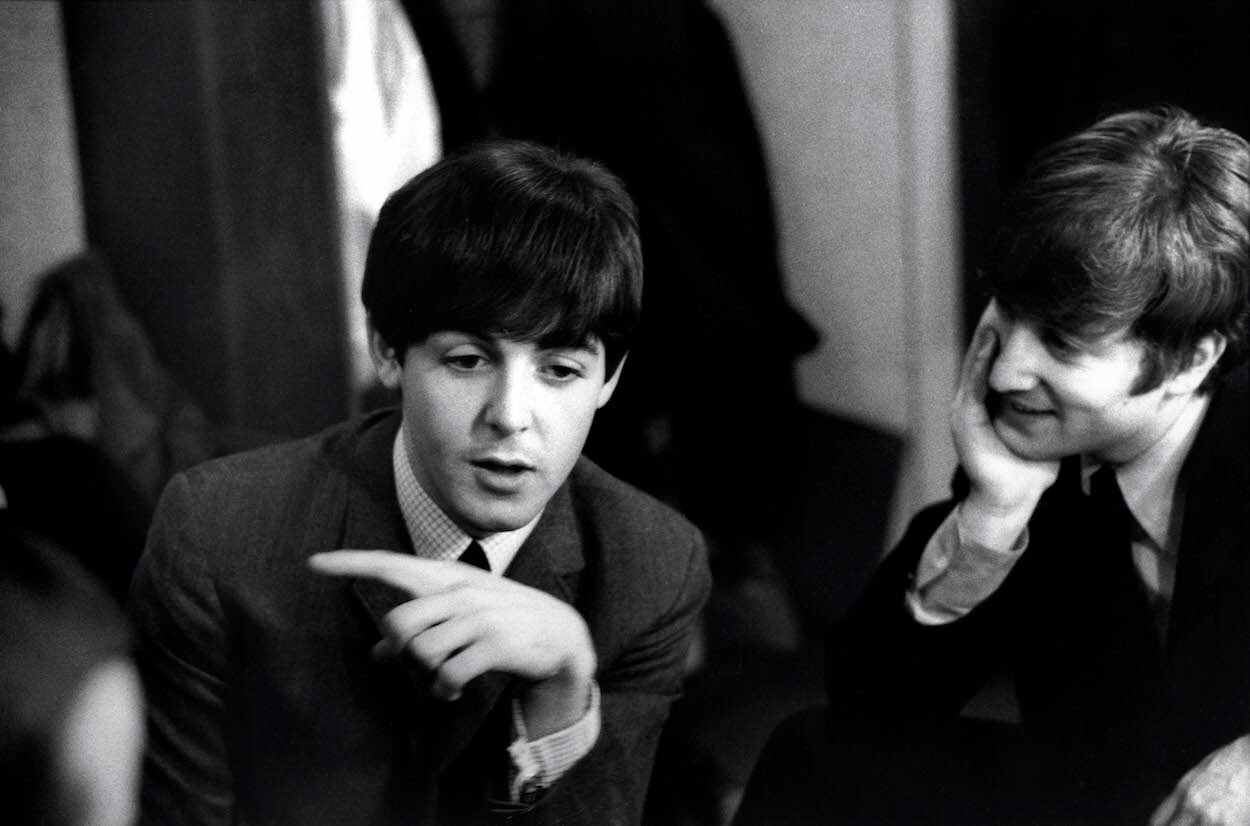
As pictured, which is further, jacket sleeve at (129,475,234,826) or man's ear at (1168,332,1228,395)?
man's ear at (1168,332,1228,395)

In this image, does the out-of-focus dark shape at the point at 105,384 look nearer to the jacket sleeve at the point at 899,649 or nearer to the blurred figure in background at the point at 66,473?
the blurred figure in background at the point at 66,473

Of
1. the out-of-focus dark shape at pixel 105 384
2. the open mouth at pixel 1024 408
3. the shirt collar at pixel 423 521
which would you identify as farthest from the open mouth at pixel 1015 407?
the out-of-focus dark shape at pixel 105 384

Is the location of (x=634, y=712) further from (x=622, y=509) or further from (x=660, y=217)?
(x=660, y=217)

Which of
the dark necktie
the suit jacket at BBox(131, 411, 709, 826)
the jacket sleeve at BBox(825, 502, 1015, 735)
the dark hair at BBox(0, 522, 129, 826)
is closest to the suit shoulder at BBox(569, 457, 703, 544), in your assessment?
the suit jacket at BBox(131, 411, 709, 826)

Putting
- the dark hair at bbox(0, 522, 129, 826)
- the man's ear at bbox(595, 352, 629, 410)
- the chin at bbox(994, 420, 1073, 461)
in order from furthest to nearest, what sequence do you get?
the chin at bbox(994, 420, 1073, 461) → the man's ear at bbox(595, 352, 629, 410) → the dark hair at bbox(0, 522, 129, 826)

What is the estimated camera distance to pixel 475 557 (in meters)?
1.20

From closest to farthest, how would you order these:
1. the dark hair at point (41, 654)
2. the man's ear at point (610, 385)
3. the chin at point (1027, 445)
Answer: the dark hair at point (41, 654) → the man's ear at point (610, 385) → the chin at point (1027, 445)

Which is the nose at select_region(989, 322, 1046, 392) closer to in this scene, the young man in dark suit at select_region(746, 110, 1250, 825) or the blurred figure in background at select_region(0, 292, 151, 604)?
the young man in dark suit at select_region(746, 110, 1250, 825)

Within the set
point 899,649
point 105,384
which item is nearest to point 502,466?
point 105,384

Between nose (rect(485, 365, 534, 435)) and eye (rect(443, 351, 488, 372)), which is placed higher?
eye (rect(443, 351, 488, 372))

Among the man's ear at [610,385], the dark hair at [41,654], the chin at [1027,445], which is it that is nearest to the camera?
the dark hair at [41,654]

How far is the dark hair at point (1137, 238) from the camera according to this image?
4.20 feet

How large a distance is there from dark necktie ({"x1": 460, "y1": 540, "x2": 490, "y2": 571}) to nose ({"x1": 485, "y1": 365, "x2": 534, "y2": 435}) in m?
0.13

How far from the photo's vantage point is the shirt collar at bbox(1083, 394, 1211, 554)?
1.37 meters
